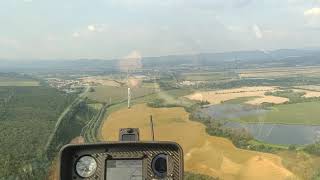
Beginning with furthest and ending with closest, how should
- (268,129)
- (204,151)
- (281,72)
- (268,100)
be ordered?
(281,72), (268,100), (268,129), (204,151)

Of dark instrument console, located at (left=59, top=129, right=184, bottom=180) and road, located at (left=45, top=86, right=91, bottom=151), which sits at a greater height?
dark instrument console, located at (left=59, top=129, right=184, bottom=180)

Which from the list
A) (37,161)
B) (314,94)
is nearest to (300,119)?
(314,94)

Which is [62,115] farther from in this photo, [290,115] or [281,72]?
[281,72]

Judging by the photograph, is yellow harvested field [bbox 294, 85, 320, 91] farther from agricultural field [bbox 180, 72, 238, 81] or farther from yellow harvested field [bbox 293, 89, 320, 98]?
agricultural field [bbox 180, 72, 238, 81]

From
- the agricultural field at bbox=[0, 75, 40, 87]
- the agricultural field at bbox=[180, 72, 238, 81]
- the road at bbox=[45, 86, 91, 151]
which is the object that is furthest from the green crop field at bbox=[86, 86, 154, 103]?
the agricultural field at bbox=[0, 75, 40, 87]

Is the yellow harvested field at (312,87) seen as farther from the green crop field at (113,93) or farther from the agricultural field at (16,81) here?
the agricultural field at (16,81)

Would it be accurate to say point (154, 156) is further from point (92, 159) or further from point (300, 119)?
point (300, 119)

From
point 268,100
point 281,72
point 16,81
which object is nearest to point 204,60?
point 268,100
